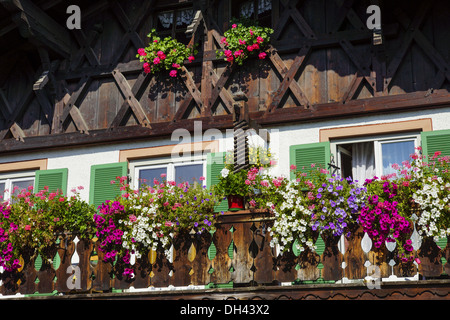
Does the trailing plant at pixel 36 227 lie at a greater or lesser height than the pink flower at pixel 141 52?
lesser

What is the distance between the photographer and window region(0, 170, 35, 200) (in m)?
14.8

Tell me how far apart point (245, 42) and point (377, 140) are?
9.77 ft

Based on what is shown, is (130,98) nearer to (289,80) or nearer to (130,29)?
(130,29)

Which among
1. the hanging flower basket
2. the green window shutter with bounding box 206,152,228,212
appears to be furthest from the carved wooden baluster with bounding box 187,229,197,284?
the green window shutter with bounding box 206,152,228,212

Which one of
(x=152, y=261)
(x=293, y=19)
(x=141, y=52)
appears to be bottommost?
(x=152, y=261)

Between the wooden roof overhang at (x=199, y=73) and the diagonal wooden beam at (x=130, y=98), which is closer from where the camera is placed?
the wooden roof overhang at (x=199, y=73)

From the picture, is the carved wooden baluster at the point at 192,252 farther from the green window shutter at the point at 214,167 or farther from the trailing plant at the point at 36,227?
the green window shutter at the point at 214,167

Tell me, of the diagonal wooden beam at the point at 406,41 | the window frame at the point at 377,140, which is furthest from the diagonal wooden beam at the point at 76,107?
the diagonal wooden beam at the point at 406,41

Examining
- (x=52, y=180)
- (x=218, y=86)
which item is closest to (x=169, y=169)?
(x=218, y=86)

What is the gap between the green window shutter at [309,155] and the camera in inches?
498

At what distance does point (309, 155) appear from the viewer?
1277 centimetres

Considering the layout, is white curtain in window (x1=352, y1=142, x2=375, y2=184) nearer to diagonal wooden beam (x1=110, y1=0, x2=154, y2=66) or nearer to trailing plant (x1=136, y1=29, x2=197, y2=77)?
trailing plant (x1=136, y1=29, x2=197, y2=77)

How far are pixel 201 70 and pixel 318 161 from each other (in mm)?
3009

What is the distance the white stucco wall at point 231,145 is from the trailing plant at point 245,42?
1.44 meters
